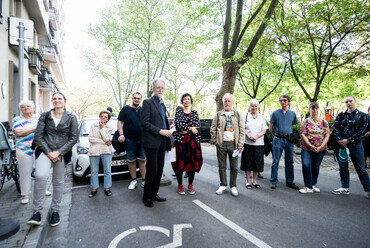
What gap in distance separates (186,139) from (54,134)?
2338 mm

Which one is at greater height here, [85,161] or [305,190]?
[85,161]

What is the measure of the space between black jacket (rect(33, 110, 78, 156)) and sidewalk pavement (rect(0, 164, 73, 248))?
1.01 m

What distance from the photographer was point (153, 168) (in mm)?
3832

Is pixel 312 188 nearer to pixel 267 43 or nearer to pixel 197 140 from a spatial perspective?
pixel 197 140

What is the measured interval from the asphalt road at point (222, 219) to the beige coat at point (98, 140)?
3.02ft

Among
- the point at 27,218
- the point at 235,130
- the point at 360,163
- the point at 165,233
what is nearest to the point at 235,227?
the point at 165,233

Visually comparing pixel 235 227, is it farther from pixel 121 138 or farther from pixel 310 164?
pixel 121 138

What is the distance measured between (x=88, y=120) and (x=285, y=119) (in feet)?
18.1

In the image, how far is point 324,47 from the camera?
11484 millimetres

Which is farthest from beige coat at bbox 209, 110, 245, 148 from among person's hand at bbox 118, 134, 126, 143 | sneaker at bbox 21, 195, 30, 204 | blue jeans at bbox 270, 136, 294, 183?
sneaker at bbox 21, 195, 30, 204

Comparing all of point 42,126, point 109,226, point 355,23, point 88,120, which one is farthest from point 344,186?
point 355,23

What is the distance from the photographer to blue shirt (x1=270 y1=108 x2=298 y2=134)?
513 cm

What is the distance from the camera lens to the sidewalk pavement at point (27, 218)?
2.53 m

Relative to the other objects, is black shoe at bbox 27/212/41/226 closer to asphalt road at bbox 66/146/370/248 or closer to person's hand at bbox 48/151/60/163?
asphalt road at bbox 66/146/370/248
